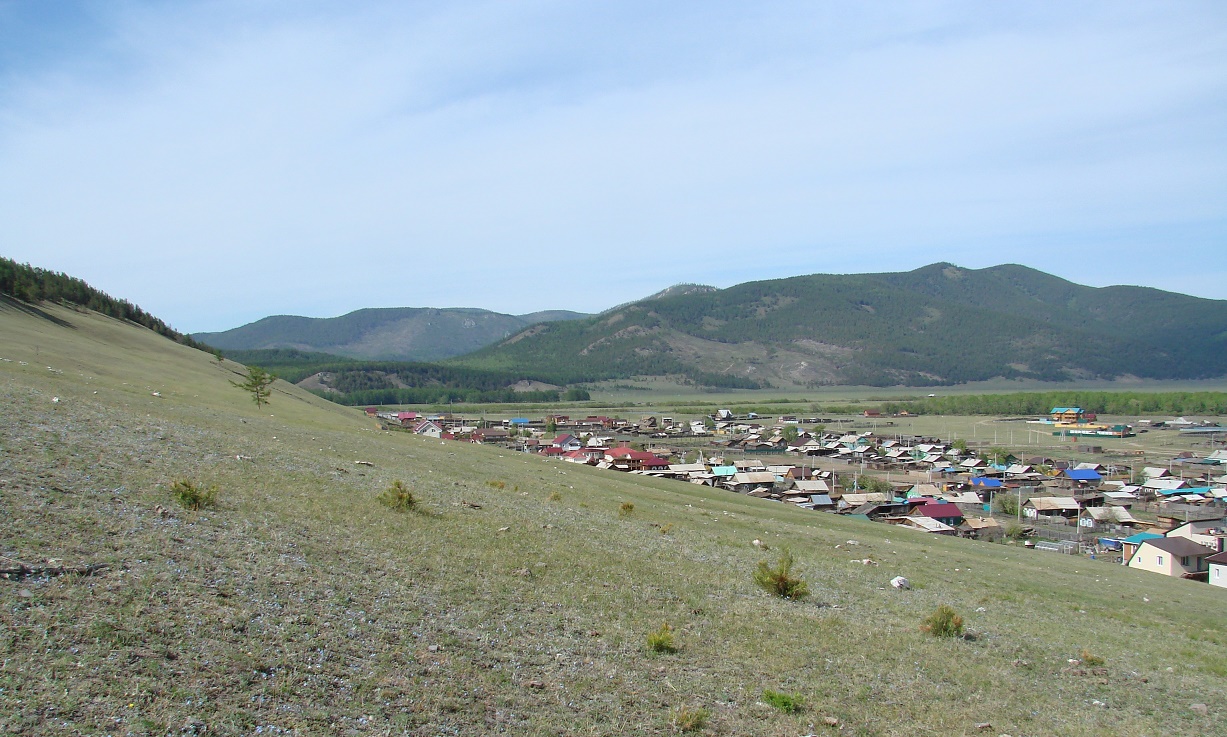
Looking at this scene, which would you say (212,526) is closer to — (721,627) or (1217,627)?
(721,627)

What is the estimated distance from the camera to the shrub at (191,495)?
12.6m

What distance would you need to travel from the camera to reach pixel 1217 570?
115 ft

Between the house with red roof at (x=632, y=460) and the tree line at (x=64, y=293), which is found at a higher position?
the tree line at (x=64, y=293)

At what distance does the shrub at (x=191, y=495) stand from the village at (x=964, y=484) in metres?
32.1

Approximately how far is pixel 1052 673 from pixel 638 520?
A: 1218cm

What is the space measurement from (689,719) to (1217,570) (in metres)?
38.8

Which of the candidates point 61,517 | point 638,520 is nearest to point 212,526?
point 61,517

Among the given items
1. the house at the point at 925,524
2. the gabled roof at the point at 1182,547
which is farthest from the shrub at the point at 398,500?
the gabled roof at the point at 1182,547

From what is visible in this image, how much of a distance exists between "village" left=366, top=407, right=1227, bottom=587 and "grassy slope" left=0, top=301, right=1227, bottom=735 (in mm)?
22728

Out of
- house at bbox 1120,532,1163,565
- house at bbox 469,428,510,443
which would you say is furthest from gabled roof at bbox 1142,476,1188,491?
house at bbox 469,428,510,443

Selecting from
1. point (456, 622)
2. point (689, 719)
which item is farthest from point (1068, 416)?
point (456, 622)

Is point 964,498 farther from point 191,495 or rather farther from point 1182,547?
point 191,495

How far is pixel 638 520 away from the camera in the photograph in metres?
22.3

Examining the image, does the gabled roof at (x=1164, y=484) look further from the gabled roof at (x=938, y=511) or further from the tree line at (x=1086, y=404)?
the tree line at (x=1086, y=404)
